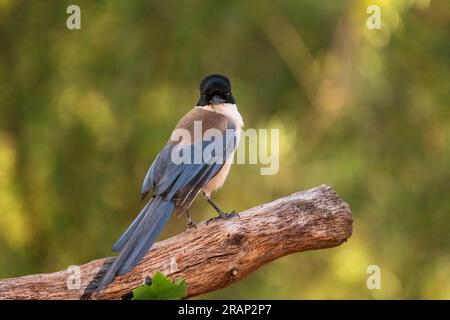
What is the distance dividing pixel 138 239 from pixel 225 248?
0.39m

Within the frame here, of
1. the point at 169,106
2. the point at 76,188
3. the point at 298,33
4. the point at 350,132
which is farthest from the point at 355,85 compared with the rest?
the point at 76,188

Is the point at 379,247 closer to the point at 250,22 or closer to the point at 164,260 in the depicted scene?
the point at 250,22

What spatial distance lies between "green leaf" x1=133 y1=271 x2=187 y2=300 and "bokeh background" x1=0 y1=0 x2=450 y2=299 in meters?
4.38

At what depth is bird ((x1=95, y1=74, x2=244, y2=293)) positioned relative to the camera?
3.45m

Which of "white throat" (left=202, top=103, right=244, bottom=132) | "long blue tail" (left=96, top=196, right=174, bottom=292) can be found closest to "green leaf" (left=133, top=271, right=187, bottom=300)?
"long blue tail" (left=96, top=196, right=174, bottom=292)

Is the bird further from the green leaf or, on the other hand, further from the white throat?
the green leaf

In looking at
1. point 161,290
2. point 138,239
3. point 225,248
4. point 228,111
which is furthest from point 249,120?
point 161,290

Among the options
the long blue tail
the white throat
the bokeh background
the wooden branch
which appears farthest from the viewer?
the bokeh background

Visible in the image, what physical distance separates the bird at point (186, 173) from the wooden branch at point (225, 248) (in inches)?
4.4

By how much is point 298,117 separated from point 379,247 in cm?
142

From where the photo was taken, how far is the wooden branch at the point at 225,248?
3533 millimetres

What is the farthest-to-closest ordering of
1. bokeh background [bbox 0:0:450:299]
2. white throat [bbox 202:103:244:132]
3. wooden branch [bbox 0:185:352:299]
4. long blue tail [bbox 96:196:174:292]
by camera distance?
1. bokeh background [bbox 0:0:450:299]
2. white throat [bbox 202:103:244:132]
3. wooden branch [bbox 0:185:352:299]
4. long blue tail [bbox 96:196:174:292]

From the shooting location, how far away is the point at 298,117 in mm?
7887

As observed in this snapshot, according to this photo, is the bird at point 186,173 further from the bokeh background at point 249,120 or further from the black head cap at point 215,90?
the bokeh background at point 249,120
